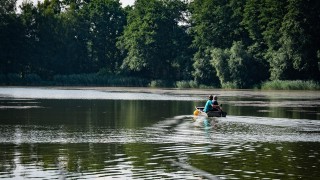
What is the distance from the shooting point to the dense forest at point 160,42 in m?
101

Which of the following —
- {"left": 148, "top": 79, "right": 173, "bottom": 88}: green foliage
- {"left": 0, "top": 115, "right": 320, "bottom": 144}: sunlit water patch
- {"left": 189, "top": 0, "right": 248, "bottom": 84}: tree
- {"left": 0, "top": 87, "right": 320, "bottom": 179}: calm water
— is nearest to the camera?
{"left": 0, "top": 87, "right": 320, "bottom": 179}: calm water

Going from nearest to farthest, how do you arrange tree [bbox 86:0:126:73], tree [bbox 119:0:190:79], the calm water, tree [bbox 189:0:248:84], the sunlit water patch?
the calm water < the sunlit water patch < tree [bbox 189:0:248:84] < tree [bbox 119:0:190:79] < tree [bbox 86:0:126:73]

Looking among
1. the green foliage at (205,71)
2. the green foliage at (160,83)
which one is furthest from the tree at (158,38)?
the green foliage at (205,71)

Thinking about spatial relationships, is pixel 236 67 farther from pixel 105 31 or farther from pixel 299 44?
pixel 105 31

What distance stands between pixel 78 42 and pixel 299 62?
6035 centimetres

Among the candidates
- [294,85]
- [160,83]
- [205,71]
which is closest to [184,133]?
[294,85]

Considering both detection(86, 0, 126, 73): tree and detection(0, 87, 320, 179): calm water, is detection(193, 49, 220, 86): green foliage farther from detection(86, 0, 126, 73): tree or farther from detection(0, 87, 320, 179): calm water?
detection(0, 87, 320, 179): calm water

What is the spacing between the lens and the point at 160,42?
130 m

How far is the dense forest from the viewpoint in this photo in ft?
331

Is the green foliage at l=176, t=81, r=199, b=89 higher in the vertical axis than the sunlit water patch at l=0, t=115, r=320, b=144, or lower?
higher

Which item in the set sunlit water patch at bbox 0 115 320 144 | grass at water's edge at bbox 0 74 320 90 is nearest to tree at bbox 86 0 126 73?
grass at water's edge at bbox 0 74 320 90

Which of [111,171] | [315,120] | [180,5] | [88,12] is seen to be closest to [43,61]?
[88,12]

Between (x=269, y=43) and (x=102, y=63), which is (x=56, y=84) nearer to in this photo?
(x=102, y=63)

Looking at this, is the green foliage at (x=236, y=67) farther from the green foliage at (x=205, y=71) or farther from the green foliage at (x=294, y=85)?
the green foliage at (x=205, y=71)
